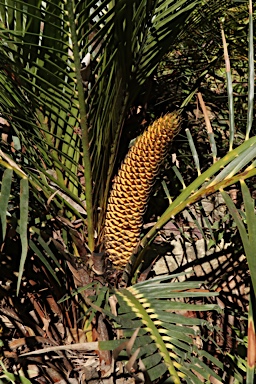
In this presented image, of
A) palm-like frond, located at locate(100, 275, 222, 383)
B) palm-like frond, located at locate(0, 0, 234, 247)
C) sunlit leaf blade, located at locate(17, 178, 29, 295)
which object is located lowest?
palm-like frond, located at locate(100, 275, 222, 383)

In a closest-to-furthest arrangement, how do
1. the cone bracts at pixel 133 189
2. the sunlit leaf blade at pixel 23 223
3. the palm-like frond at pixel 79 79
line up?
the sunlit leaf blade at pixel 23 223 < the palm-like frond at pixel 79 79 < the cone bracts at pixel 133 189

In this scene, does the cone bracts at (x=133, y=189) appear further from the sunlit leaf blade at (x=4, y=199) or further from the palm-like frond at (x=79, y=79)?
the sunlit leaf blade at (x=4, y=199)

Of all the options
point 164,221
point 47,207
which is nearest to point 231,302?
point 164,221

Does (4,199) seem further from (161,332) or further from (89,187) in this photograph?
(161,332)

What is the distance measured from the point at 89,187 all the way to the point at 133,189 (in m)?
0.13

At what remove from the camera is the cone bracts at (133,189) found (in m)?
0.97

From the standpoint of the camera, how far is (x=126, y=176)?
1021 millimetres

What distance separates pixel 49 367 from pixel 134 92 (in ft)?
2.05

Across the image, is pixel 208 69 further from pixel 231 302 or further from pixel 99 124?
pixel 231 302

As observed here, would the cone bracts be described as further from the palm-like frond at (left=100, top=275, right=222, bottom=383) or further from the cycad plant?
the palm-like frond at (left=100, top=275, right=222, bottom=383)

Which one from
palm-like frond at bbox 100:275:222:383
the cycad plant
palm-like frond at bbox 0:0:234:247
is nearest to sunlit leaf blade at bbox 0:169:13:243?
the cycad plant

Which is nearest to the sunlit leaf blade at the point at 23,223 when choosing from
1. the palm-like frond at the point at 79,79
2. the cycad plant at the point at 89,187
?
the cycad plant at the point at 89,187

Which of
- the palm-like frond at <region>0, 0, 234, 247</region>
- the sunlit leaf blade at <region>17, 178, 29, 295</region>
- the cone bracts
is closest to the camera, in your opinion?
the sunlit leaf blade at <region>17, 178, 29, 295</region>

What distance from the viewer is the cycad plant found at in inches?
33.1
